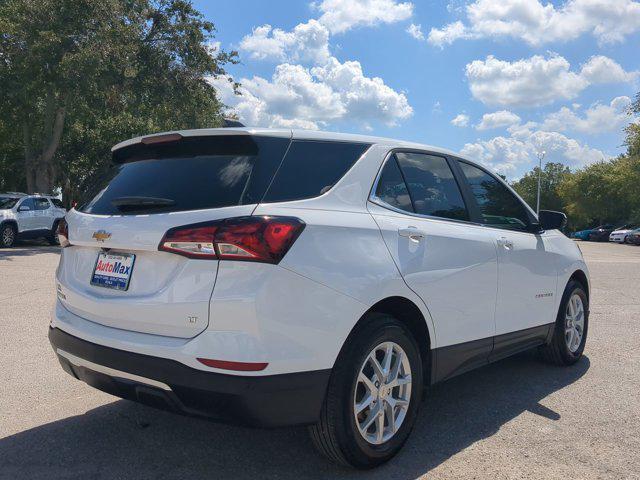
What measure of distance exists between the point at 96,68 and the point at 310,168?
56.9 feet

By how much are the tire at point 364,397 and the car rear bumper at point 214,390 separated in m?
0.12

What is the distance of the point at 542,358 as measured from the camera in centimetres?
535

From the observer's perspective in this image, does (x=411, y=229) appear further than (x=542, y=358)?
No

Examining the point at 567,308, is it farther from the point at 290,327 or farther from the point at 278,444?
the point at 290,327

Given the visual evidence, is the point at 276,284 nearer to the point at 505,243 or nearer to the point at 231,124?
the point at 231,124

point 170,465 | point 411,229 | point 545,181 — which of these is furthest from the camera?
point 545,181

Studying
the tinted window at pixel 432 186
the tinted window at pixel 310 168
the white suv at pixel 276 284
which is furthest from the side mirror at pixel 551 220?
the tinted window at pixel 310 168

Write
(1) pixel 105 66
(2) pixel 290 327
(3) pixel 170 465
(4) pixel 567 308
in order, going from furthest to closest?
(1) pixel 105 66
(4) pixel 567 308
(3) pixel 170 465
(2) pixel 290 327

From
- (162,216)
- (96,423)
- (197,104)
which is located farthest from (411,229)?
(197,104)

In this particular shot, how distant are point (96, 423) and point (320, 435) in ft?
5.36

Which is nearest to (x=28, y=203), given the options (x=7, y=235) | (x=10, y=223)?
(x=10, y=223)

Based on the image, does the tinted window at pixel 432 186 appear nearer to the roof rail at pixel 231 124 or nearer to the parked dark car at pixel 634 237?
the roof rail at pixel 231 124

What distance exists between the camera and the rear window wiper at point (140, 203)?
9.56 feet

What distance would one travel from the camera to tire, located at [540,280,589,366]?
507 cm
